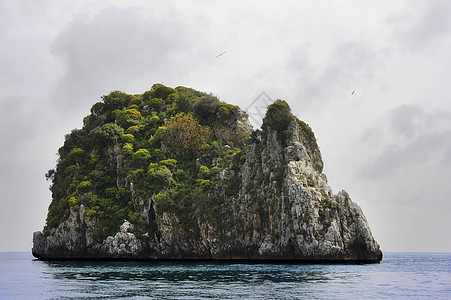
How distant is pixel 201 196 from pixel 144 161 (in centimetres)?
1403

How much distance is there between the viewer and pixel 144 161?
80125 millimetres

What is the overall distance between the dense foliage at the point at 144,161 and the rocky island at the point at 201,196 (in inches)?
8.5

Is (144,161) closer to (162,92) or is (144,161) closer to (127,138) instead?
(127,138)

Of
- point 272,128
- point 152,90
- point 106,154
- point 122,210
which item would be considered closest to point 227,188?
point 272,128

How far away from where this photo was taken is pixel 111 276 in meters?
43.1

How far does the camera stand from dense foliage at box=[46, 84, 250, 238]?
7362cm

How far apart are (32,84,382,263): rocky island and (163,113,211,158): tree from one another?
20 cm

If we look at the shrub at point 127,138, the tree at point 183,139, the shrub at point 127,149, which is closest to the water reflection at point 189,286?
the shrub at point 127,149

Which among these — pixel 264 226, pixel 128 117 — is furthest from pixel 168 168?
pixel 264 226

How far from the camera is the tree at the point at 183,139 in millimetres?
83250

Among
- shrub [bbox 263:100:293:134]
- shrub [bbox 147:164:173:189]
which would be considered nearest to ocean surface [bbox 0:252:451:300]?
shrub [bbox 147:164:173:189]

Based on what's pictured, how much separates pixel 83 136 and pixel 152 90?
22579mm

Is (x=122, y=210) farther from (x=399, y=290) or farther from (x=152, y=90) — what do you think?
(x=399, y=290)

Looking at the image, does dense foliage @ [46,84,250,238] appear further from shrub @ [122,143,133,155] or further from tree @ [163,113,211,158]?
shrub @ [122,143,133,155]
